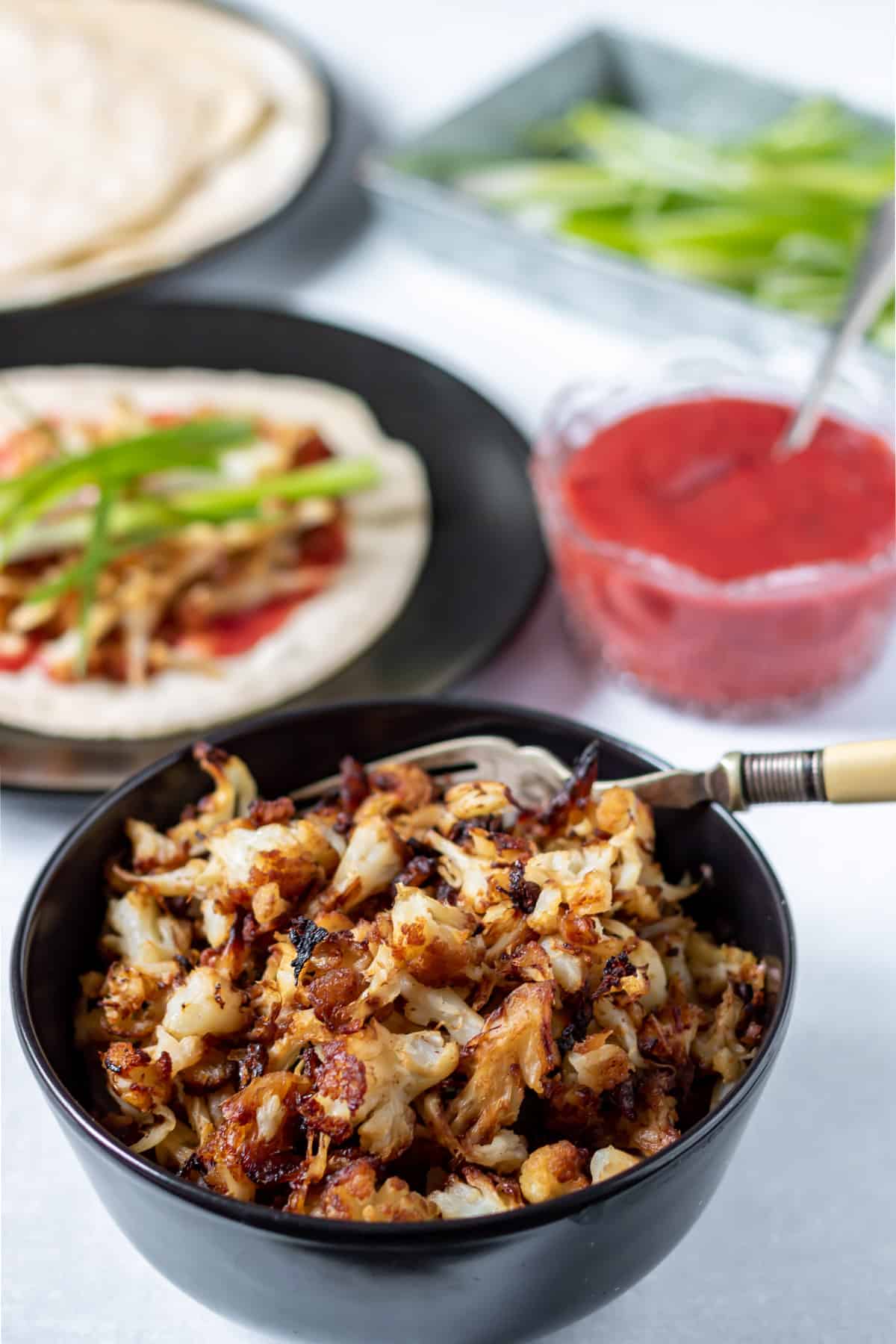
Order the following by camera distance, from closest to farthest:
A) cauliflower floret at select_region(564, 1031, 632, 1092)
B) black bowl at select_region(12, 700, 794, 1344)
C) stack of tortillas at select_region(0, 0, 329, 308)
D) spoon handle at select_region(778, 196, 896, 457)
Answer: black bowl at select_region(12, 700, 794, 1344) → cauliflower floret at select_region(564, 1031, 632, 1092) → spoon handle at select_region(778, 196, 896, 457) → stack of tortillas at select_region(0, 0, 329, 308)

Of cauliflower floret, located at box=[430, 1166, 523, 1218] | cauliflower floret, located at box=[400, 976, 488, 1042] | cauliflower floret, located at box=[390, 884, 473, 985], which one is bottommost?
cauliflower floret, located at box=[430, 1166, 523, 1218]

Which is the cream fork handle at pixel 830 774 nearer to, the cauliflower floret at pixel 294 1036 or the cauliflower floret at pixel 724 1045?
the cauliflower floret at pixel 724 1045

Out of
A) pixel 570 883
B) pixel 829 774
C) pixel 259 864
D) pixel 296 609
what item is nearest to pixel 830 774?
pixel 829 774

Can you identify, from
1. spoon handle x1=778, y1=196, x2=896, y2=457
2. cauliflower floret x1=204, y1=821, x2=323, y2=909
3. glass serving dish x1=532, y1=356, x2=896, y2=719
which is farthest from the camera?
spoon handle x1=778, y1=196, x2=896, y2=457

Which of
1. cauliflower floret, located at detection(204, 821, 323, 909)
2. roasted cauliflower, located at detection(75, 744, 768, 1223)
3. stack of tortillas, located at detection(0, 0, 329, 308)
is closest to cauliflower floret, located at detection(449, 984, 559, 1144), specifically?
roasted cauliflower, located at detection(75, 744, 768, 1223)

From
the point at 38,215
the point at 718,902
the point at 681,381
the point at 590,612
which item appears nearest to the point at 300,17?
the point at 38,215

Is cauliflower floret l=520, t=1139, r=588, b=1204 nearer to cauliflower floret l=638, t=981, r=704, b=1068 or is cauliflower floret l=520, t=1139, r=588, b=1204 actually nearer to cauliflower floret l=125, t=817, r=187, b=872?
cauliflower floret l=638, t=981, r=704, b=1068
